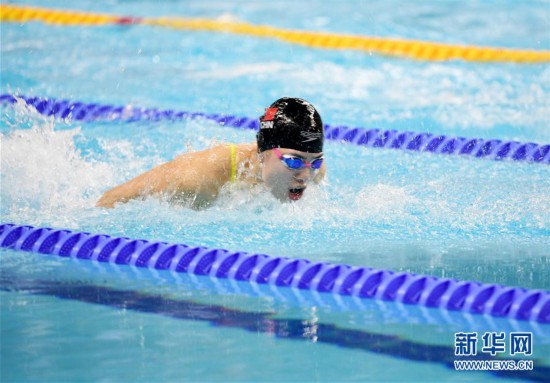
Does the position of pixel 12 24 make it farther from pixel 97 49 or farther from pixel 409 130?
pixel 409 130

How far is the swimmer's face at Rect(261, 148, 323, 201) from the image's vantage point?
→ 13.3 ft

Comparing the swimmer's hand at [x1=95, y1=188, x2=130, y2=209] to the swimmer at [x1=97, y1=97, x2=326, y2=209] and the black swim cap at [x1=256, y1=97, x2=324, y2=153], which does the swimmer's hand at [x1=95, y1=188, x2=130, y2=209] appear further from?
the black swim cap at [x1=256, y1=97, x2=324, y2=153]

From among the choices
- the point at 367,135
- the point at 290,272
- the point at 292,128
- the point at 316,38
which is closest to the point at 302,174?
the point at 292,128

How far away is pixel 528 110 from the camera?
23.0 ft

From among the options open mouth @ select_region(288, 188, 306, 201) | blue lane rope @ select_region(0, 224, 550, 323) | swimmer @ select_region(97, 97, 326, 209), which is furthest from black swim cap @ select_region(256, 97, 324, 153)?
blue lane rope @ select_region(0, 224, 550, 323)

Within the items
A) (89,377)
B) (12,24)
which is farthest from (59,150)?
(12,24)

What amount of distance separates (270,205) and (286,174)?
29 centimetres

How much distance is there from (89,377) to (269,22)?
25.1 ft

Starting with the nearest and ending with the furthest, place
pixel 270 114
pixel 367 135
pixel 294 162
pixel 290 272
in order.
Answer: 1. pixel 290 272
2. pixel 294 162
3. pixel 270 114
4. pixel 367 135

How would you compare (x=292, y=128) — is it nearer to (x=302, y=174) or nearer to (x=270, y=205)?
(x=302, y=174)

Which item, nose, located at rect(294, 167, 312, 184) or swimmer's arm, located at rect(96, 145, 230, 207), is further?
swimmer's arm, located at rect(96, 145, 230, 207)

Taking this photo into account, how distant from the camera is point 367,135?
6297mm

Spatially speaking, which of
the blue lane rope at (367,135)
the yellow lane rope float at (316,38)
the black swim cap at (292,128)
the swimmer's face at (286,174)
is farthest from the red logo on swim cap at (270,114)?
the yellow lane rope float at (316,38)

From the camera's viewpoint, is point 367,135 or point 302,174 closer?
point 302,174
